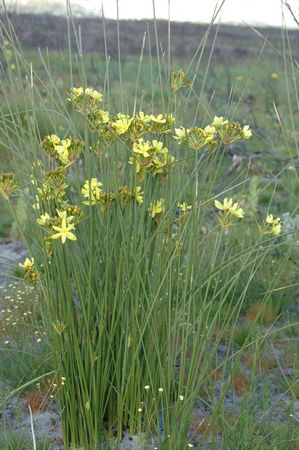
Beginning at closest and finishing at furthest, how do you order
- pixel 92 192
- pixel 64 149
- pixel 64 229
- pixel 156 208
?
pixel 64 229 → pixel 64 149 → pixel 92 192 → pixel 156 208

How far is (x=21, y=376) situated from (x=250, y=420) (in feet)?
2.68

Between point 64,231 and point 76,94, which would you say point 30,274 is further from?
point 76,94

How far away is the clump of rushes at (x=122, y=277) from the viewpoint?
1789 millimetres

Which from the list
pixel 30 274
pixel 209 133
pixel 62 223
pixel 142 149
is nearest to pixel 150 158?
pixel 142 149

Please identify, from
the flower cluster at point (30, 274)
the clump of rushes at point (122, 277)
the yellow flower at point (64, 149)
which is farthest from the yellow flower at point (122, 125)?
the flower cluster at point (30, 274)

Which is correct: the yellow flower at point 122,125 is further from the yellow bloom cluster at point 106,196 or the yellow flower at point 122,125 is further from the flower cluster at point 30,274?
the flower cluster at point 30,274

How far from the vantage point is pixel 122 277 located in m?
1.92

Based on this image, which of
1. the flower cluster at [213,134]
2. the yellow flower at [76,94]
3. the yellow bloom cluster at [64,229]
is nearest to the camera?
the yellow bloom cluster at [64,229]

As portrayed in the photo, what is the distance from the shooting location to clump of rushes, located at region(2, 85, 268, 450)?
1789 millimetres

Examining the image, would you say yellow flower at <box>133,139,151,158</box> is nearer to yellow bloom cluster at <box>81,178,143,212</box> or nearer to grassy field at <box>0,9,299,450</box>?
grassy field at <box>0,9,299,450</box>

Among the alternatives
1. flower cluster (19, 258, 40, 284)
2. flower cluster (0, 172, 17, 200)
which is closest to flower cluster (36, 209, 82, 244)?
flower cluster (0, 172, 17, 200)

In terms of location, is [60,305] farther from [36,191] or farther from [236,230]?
[236,230]

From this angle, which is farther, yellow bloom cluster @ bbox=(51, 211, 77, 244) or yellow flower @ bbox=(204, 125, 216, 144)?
yellow flower @ bbox=(204, 125, 216, 144)

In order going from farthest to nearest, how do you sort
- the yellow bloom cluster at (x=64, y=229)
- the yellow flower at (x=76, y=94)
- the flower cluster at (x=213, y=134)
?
the yellow flower at (x=76, y=94)
the flower cluster at (x=213, y=134)
the yellow bloom cluster at (x=64, y=229)
